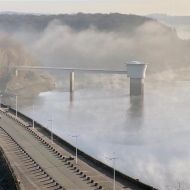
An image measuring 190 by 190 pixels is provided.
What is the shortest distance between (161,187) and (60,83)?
2986cm

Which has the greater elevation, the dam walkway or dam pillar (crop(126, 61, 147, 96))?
dam pillar (crop(126, 61, 147, 96))

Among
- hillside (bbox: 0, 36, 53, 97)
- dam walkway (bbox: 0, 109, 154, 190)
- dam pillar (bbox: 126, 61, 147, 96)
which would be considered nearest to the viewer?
dam walkway (bbox: 0, 109, 154, 190)

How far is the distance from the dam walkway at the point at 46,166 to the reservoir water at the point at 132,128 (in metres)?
1.22

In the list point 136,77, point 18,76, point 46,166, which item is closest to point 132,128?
point 46,166

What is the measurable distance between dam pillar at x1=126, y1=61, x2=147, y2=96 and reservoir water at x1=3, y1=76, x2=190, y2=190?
85 centimetres

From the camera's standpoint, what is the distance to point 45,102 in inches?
1012

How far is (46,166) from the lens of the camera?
10523mm

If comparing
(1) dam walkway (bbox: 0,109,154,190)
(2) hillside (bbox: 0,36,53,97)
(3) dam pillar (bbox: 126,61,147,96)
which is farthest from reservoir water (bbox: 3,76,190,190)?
(2) hillside (bbox: 0,36,53,97)

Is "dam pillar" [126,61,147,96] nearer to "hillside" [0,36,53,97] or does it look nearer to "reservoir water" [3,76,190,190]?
"reservoir water" [3,76,190,190]

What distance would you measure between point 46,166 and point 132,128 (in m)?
6.80

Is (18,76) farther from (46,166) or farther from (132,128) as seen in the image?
(46,166)

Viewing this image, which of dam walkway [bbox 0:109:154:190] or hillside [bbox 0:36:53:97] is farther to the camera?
hillside [bbox 0:36:53:97]

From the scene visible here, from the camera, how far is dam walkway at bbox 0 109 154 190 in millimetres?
9234

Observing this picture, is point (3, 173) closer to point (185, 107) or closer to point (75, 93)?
A: point (185, 107)
